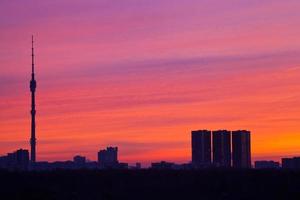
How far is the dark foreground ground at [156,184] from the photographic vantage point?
69.4 metres

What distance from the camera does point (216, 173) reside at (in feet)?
249

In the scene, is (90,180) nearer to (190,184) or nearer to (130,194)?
(130,194)

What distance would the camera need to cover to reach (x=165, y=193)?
2813 inches

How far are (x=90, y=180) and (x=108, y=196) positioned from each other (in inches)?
212

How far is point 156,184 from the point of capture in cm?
7350

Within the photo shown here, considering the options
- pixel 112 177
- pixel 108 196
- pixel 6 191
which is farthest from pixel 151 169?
pixel 6 191

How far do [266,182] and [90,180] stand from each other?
1657cm

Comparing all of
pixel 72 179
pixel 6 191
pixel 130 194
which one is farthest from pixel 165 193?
pixel 6 191

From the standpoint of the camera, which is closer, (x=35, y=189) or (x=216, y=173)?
(x=35, y=189)

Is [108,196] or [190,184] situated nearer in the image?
[108,196]

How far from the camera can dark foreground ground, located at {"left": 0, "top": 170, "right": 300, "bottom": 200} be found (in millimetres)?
69438

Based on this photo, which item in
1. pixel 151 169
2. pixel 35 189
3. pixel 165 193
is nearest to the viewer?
pixel 35 189

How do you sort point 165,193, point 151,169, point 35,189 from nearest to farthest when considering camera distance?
point 35,189
point 165,193
point 151,169

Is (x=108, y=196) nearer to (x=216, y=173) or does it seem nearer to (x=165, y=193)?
(x=165, y=193)
